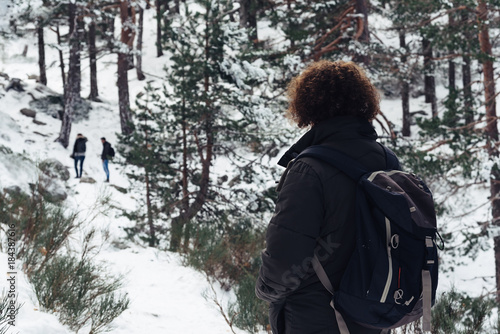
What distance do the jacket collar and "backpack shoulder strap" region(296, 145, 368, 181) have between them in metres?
0.09

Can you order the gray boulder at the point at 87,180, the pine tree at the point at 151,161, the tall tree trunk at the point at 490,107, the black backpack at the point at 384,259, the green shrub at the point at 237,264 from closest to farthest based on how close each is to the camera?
the black backpack at the point at 384,259 < the green shrub at the point at 237,264 < the tall tree trunk at the point at 490,107 < the pine tree at the point at 151,161 < the gray boulder at the point at 87,180

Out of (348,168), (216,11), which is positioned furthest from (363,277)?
(216,11)

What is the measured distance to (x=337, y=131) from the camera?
1.96 m

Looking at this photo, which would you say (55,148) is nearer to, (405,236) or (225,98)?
(225,98)

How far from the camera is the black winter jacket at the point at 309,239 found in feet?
5.86

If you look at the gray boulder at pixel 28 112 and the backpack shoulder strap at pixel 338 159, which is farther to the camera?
the gray boulder at pixel 28 112

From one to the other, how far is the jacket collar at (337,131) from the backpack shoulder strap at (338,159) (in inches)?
3.6

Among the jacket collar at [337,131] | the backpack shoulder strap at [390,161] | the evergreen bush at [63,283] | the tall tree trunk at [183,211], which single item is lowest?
the tall tree trunk at [183,211]

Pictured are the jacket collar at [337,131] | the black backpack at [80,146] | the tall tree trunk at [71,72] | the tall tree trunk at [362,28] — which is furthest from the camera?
the tall tree trunk at [71,72]

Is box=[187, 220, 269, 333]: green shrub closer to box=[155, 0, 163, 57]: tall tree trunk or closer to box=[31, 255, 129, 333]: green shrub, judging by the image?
box=[31, 255, 129, 333]: green shrub

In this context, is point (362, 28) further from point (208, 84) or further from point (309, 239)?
point (309, 239)

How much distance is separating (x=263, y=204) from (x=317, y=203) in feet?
26.2

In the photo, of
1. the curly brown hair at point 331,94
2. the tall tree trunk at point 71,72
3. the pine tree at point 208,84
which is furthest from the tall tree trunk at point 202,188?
the tall tree trunk at point 71,72

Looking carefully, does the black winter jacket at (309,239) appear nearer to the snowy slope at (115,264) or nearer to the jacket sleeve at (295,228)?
the jacket sleeve at (295,228)
